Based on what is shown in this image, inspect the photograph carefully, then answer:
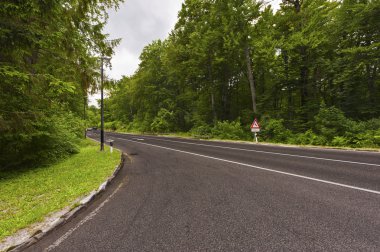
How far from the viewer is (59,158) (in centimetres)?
1025

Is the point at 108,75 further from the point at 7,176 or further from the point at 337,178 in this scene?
the point at 337,178

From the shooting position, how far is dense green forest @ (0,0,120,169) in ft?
15.5

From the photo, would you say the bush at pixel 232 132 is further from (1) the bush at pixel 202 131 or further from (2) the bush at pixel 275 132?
(2) the bush at pixel 275 132

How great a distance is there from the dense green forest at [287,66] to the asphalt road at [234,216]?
7.46 metres

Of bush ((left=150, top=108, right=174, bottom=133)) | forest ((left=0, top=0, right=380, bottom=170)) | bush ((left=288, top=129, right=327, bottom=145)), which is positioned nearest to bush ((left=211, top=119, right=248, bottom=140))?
forest ((left=0, top=0, right=380, bottom=170))

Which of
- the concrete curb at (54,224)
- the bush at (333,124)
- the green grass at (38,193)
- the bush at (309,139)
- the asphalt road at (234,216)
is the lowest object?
the green grass at (38,193)

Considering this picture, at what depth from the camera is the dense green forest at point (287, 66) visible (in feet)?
48.7

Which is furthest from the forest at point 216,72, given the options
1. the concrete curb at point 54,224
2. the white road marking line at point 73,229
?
the white road marking line at point 73,229

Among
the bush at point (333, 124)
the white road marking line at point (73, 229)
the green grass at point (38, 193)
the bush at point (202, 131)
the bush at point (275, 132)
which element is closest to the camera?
the white road marking line at point (73, 229)

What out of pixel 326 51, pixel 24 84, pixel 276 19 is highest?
pixel 276 19

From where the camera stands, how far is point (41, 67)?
27.1 feet

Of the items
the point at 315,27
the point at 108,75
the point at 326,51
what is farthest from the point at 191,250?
the point at 326,51

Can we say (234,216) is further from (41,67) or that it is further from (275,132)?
(275,132)

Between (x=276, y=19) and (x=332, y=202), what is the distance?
2139 cm
